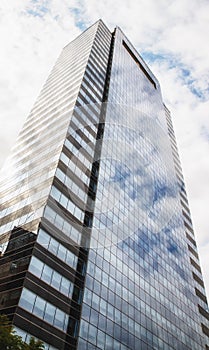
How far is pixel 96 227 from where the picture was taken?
4375 cm

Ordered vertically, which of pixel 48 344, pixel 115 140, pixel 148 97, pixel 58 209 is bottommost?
pixel 48 344

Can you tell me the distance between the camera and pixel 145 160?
71.3 m

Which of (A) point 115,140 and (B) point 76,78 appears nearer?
(A) point 115,140

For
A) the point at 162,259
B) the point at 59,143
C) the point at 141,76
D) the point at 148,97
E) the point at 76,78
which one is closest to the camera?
the point at 59,143

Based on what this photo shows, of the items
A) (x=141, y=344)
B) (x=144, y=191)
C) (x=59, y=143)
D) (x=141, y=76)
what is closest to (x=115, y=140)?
(x=144, y=191)

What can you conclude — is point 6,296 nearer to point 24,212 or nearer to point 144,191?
point 24,212

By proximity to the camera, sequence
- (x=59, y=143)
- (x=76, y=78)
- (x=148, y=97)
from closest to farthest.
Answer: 1. (x=59, y=143)
2. (x=76, y=78)
3. (x=148, y=97)

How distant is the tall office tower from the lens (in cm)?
3372

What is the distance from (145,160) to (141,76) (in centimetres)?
4324

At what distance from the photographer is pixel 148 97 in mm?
96375

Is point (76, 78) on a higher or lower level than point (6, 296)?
higher

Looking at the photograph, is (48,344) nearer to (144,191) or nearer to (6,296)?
(6,296)

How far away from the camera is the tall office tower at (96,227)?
3372 centimetres

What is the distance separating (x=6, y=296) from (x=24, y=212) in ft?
40.1
